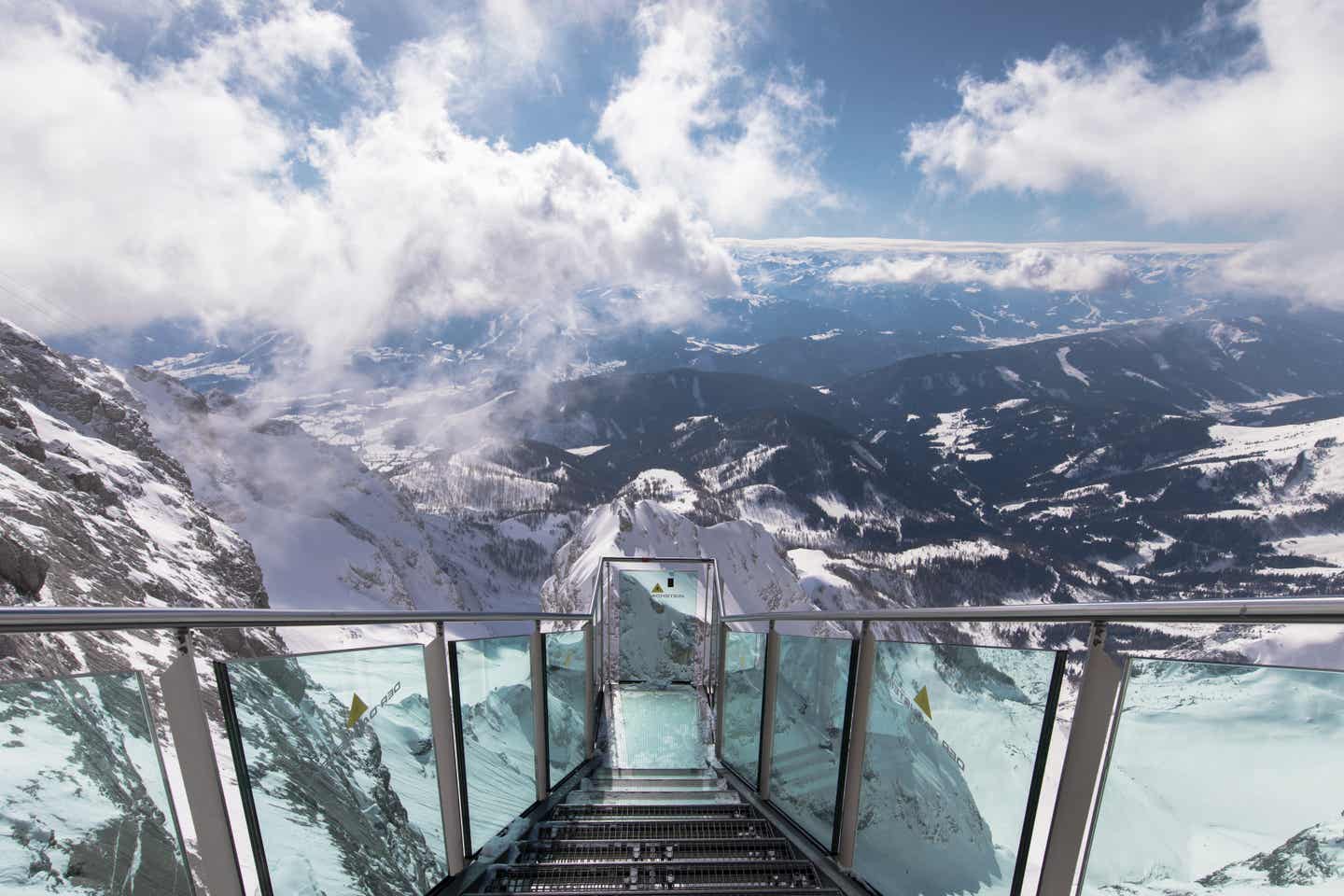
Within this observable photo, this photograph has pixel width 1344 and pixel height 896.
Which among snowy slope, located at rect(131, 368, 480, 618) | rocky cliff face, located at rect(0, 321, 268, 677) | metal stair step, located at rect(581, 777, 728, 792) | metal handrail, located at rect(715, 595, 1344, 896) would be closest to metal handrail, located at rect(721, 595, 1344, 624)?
metal handrail, located at rect(715, 595, 1344, 896)

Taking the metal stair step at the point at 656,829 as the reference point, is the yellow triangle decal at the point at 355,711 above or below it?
above

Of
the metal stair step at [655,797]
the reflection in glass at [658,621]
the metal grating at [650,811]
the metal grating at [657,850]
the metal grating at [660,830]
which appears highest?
the reflection in glass at [658,621]

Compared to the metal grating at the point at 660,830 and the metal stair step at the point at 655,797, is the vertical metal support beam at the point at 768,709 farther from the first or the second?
the metal grating at the point at 660,830

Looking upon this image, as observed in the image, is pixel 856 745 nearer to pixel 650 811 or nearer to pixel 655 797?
pixel 650 811

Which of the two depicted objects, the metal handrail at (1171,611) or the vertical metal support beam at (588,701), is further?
the vertical metal support beam at (588,701)

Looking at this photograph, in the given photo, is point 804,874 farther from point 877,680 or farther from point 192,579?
point 192,579

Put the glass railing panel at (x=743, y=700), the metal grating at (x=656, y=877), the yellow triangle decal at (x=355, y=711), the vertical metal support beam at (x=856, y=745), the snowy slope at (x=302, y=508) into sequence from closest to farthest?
the yellow triangle decal at (x=355, y=711) → the metal grating at (x=656, y=877) → the vertical metal support beam at (x=856, y=745) → the glass railing panel at (x=743, y=700) → the snowy slope at (x=302, y=508)

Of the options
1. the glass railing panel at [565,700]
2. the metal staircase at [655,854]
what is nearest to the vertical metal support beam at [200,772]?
the metal staircase at [655,854]
